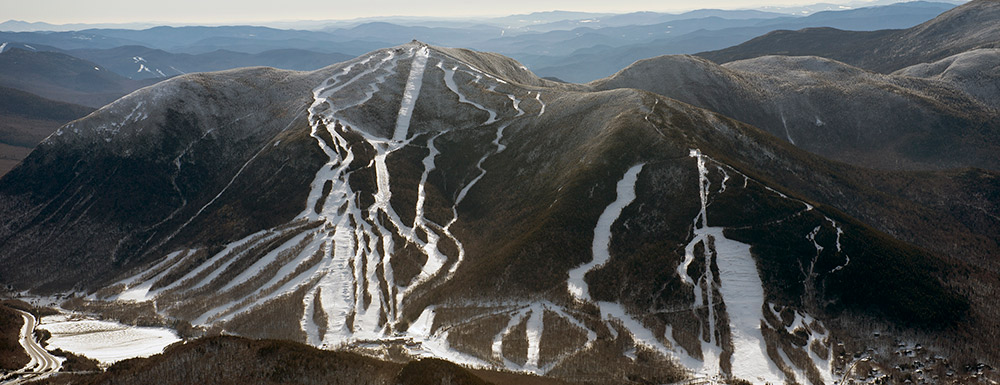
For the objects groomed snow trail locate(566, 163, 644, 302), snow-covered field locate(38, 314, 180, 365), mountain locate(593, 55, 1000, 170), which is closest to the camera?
groomed snow trail locate(566, 163, 644, 302)

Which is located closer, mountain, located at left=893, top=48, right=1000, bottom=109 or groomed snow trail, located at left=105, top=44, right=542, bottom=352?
groomed snow trail, located at left=105, top=44, right=542, bottom=352

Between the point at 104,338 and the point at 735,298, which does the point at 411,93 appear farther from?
the point at 735,298

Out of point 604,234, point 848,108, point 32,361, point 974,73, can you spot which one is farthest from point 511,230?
point 974,73

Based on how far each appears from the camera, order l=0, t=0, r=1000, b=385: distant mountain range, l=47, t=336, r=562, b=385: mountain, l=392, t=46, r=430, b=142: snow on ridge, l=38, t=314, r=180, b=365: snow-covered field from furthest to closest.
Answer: l=392, t=46, r=430, b=142: snow on ridge < l=38, t=314, r=180, b=365: snow-covered field < l=0, t=0, r=1000, b=385: distant mountain range < l=47, t=336, r=562, b=385: mountain

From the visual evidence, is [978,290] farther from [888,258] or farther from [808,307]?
[808,307]

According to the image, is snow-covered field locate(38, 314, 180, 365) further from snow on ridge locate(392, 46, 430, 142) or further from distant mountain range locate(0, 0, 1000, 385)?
snow on ridge locate(392, 46, 430, 142)

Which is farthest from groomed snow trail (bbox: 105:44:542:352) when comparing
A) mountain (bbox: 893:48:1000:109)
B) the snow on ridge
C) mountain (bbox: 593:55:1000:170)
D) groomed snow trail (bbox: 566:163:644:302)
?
mountain (bbox: 893:48:1000:109)

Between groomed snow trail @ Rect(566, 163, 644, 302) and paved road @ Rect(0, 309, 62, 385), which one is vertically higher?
groomed snow trail @ Rect(566, 163, 644, 302)
